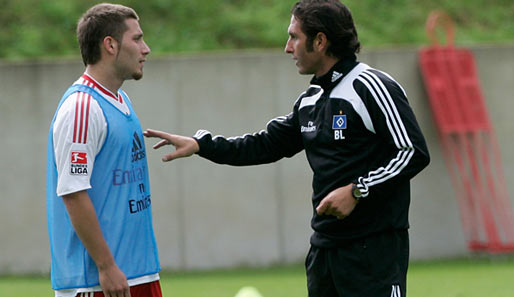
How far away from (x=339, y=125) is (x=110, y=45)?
3.95 feet

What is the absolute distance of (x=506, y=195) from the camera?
12.1m

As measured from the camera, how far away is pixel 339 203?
420cm

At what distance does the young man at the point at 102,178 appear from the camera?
3.89 meters

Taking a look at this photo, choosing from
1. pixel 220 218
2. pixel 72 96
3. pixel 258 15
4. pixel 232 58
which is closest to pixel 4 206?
pixel 220 218

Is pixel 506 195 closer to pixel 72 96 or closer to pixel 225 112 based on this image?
pixel 225 112

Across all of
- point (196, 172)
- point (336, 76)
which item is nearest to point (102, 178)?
point (336, 76)

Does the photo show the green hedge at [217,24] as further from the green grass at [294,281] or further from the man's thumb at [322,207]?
the man's thumb at [322,207]

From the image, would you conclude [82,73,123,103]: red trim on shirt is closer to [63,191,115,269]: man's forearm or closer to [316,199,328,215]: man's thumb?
[63,191,115,269]: man's forearm

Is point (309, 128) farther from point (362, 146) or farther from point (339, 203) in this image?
point (339, 203)

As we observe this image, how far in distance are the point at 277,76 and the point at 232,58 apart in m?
0.67

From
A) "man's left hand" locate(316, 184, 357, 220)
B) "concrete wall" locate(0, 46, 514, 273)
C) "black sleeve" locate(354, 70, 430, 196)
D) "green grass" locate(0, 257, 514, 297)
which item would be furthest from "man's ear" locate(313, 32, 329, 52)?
"concrete wall" locate(0, 46, 514, 273)

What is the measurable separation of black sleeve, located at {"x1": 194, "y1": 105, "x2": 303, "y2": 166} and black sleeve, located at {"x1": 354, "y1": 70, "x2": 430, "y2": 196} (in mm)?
762

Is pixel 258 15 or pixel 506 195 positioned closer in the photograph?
pixel 506 195

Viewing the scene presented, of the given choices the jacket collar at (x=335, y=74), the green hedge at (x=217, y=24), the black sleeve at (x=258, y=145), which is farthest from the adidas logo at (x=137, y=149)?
Answer: the green hedge at (x=217, y=24)
